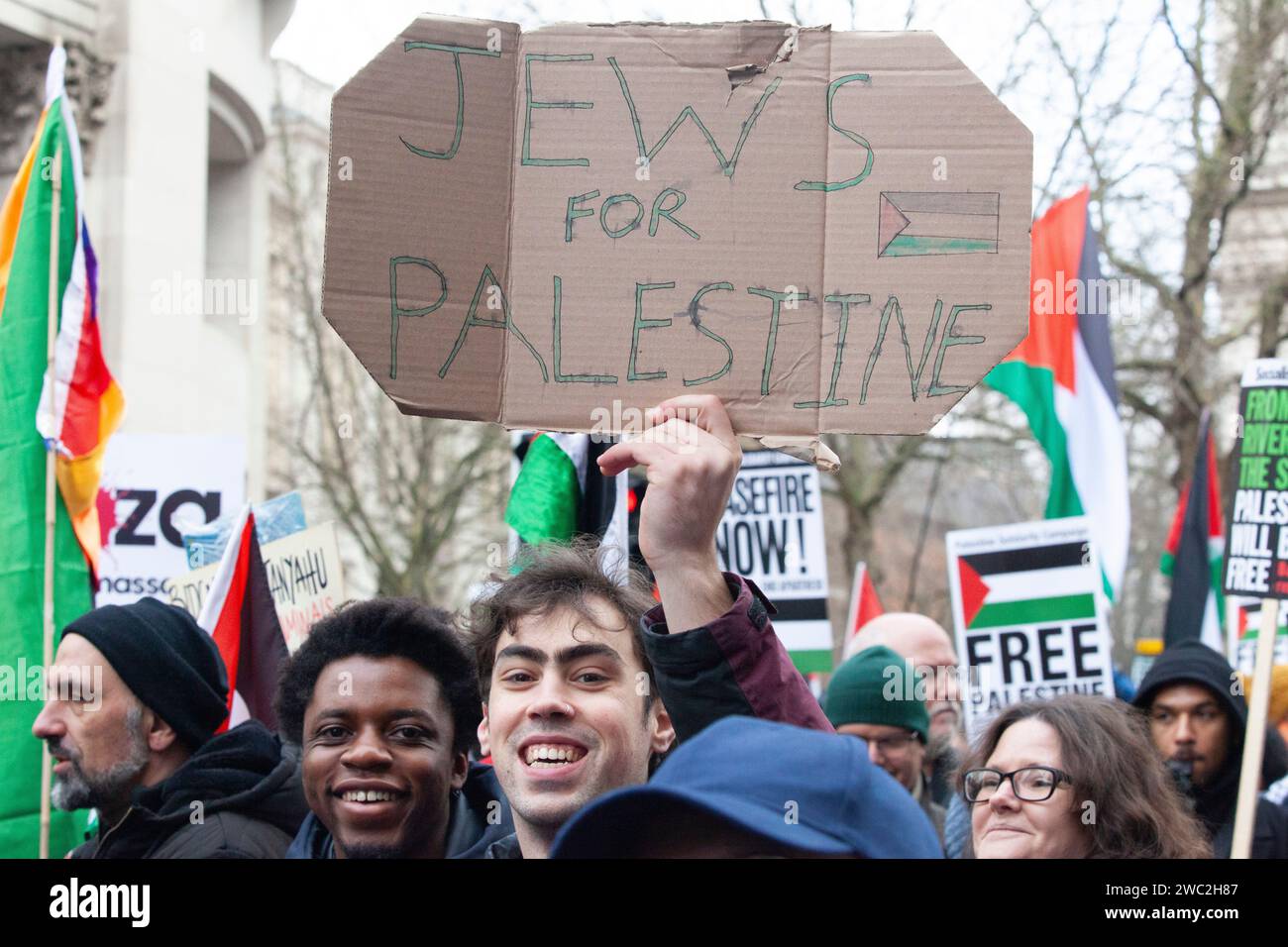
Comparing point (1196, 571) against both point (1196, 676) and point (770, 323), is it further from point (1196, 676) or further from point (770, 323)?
point (770, 323)

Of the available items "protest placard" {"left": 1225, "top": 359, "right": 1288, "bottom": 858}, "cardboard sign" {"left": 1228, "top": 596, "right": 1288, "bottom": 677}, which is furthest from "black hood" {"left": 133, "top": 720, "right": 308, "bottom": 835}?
"cardboard sign" {"left": 1228, "top": 596, "right": 1288, "bottom": 677}

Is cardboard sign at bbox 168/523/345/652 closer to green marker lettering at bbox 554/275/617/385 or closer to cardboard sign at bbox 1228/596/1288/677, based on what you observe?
green marker lettering at bbox 554/275/617/385

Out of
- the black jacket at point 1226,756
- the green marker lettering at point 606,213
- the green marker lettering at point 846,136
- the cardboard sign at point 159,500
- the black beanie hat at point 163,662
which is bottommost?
the black jacket at point 1226,756

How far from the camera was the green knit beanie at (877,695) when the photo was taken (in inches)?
215

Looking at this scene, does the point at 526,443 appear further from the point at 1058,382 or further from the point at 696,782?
the point at 696,782

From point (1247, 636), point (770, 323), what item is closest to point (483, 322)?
point (770, 323)

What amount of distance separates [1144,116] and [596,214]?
556 inches

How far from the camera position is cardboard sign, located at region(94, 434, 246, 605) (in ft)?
22.2

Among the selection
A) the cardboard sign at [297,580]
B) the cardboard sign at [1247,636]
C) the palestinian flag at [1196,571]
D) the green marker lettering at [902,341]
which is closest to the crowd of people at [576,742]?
the green marker lettering at [902,341]

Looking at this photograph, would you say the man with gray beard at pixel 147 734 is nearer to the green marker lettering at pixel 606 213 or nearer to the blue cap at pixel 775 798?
the green marker lettering at pixel 606 213

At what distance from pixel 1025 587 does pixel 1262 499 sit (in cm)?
153

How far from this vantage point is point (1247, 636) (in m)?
8.50

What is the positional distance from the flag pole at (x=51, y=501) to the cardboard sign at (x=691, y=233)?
7.27 feet

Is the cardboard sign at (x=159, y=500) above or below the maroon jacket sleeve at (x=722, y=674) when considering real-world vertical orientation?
above
